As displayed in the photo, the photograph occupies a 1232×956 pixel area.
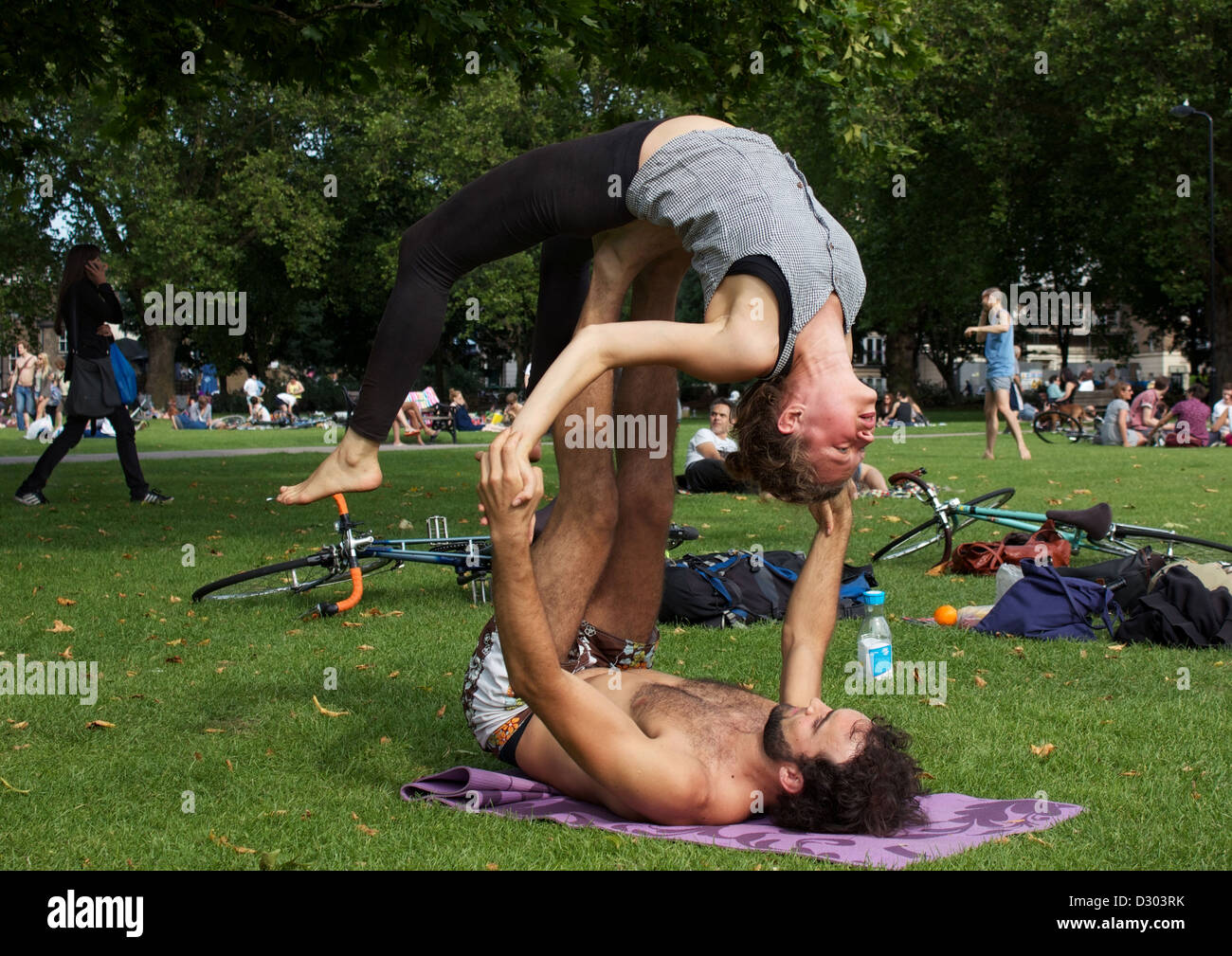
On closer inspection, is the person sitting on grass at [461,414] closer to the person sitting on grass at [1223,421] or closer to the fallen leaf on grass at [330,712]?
the person sitting on grass at [1223,421]

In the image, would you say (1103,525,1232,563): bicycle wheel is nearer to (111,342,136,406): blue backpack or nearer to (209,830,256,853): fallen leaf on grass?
(209,830,256,853): fallen leaf on grass

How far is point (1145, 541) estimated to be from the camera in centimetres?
859

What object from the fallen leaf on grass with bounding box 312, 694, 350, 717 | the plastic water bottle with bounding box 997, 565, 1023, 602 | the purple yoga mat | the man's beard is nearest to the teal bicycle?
the plastic water bottle with bounding box 997, 565, 1023, 602

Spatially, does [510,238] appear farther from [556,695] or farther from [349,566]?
[349,566]

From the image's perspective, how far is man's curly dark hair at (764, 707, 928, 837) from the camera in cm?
381

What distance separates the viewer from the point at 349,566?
748cm

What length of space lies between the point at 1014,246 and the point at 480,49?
111 ft

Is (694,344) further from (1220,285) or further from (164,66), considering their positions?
(1220,285)

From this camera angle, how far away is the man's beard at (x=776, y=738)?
3908mm

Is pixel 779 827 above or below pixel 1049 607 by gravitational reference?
below

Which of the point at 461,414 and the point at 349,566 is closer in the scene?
the point at 349,566

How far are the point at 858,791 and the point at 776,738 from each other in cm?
30

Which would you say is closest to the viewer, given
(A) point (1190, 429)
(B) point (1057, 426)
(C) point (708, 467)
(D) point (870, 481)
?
(D) point (870, 481)

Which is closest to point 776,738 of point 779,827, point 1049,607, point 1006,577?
point 779,827
